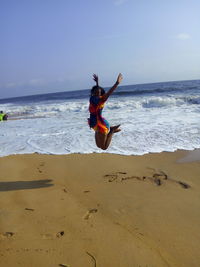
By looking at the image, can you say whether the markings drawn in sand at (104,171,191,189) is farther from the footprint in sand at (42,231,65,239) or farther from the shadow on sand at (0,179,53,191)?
the footprint in sand at (42,231,65,239)

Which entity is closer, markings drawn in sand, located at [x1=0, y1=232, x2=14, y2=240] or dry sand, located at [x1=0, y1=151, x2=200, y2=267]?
dry sand, located at [x1=0, y1=151, x2=200, y2=267]

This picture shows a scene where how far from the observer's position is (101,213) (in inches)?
158

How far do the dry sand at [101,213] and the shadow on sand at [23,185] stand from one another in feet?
0.05

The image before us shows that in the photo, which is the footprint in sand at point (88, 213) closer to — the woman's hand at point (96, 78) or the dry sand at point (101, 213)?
the dry sand at point (101, 213)

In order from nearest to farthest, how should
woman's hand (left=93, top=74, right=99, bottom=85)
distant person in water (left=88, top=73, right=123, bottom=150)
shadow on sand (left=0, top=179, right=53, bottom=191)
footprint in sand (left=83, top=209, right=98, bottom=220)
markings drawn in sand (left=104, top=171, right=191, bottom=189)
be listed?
footprint in sand (left=83, top=209, right=98, bottom=220), shadow on sand (left=0, top=179, right=53, bottom=191), markings drawn in sand (left=104, top=171, right=191, bottom=189), woman's hand (left=93, top=74, right=99, bottom=85), distant person in water (left=88, top=73, right=123, bottom=150)

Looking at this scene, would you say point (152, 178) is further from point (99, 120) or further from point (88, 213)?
point (88, 213)

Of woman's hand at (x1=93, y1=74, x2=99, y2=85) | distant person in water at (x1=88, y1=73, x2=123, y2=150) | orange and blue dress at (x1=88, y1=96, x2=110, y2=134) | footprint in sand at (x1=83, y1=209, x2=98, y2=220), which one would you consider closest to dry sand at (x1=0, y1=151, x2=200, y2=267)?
footprint in sand at (x1=83, y1=209, x2=98, y2=220)

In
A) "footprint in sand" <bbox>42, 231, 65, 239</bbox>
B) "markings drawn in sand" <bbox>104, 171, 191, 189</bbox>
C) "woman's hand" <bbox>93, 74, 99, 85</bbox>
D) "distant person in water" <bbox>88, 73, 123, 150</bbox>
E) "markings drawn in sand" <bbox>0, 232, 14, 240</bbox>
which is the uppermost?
"woman's hand" <bbox>93, 74, 99, 85</bbox>

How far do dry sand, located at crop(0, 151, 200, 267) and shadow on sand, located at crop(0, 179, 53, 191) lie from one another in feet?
0.05

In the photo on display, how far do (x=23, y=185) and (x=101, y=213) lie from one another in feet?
5.68

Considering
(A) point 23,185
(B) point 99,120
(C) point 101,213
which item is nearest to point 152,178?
(B) point 99,120

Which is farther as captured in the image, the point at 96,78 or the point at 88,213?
the point at 96,78

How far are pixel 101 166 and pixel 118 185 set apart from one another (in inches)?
45.5

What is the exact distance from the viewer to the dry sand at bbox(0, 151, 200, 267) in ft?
9.86
